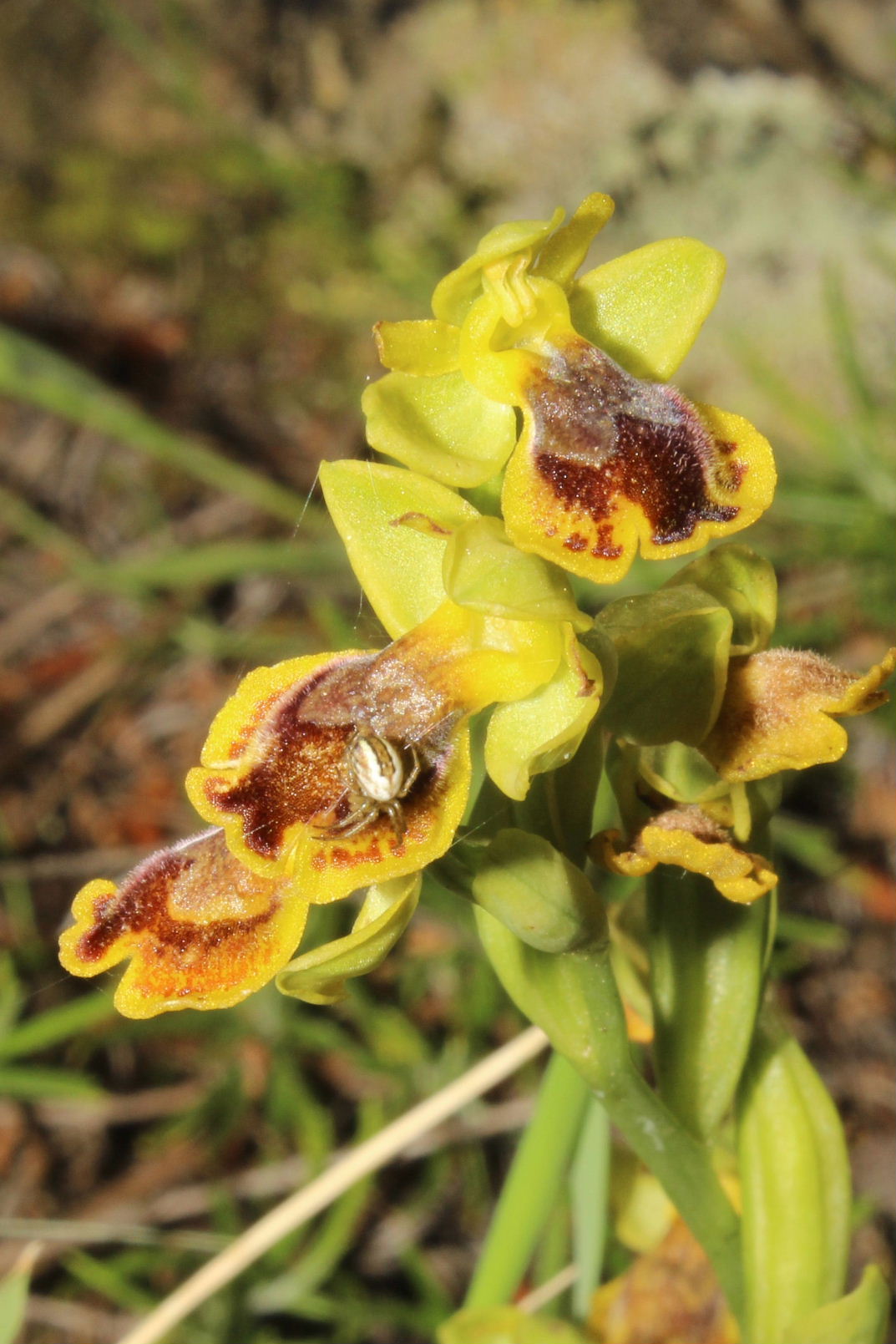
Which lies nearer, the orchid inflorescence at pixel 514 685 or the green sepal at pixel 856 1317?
the orchid inflorescence at pixel 514 685

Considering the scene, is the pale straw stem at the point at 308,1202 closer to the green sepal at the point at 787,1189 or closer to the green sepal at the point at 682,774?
the green sepal at the point at 787,1189

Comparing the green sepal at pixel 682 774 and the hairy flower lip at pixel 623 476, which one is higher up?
the hairy flower lip at pixel 623 476

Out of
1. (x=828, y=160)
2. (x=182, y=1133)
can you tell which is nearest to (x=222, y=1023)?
(x=182, y=1133)

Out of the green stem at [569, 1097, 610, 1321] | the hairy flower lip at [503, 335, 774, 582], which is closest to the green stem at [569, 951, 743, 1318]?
the green stem at [569, 1097, 610, 1321]

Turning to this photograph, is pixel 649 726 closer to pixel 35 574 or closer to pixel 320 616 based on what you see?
pixel 320 616

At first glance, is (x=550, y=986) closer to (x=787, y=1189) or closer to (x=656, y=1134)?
(x=656, y=1134)

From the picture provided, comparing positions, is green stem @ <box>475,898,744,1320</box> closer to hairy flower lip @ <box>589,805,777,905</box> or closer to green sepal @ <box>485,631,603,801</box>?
hairy flower lip @ <box>589,805,777,905</box>

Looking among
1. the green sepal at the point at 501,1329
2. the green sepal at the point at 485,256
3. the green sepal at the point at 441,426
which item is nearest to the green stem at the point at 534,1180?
the green sepal at the point at 501,1329

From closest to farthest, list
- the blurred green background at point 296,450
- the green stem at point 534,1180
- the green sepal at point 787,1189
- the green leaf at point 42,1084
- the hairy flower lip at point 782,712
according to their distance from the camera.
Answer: the hairy flower lip at point 782,712 → the green sepal at point 787,1189 → the green stem at point 534,1180 → the green leaf at point 42,1084 → the blurred green background at point 296,450
